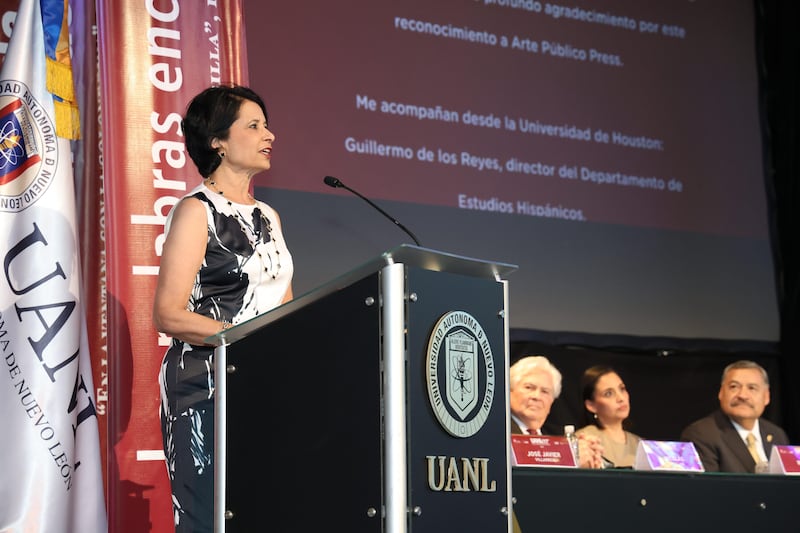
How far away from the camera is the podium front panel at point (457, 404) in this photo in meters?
1.39

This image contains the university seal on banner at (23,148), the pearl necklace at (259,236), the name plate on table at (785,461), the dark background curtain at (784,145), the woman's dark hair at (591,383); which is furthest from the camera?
the dark background curtain at (784,145)

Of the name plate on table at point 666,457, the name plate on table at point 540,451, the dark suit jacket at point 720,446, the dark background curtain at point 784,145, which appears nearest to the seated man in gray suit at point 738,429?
the dark suit jacket at point 720,446

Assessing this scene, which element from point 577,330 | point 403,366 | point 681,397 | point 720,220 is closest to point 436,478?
point 403,366

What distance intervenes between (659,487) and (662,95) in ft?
9.44

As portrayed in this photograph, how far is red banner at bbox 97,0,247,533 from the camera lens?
9.91 ft

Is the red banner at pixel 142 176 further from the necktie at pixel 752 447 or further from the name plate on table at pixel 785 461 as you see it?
the necktie at pixel 752 447

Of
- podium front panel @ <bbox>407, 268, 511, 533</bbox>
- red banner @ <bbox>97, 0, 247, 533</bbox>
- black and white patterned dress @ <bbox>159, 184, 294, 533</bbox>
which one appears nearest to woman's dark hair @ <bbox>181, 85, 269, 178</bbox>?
black and white patterned dress @ <bbox>159, 184, 294, 533</bbox>

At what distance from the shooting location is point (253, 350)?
168cm

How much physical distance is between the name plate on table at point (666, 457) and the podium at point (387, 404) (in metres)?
1.53

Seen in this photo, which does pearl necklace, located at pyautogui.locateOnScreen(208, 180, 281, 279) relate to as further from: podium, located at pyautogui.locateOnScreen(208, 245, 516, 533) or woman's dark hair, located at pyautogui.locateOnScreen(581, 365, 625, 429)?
woman's dark hair, located at pyautogui.locateOnScreen(581, 365, 625, 429)

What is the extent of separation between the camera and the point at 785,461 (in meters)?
3.22

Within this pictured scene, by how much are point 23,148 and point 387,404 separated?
209cm

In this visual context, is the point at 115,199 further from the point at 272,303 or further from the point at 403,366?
the point at 403,366

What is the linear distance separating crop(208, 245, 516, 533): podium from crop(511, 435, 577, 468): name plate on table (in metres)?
1.14
